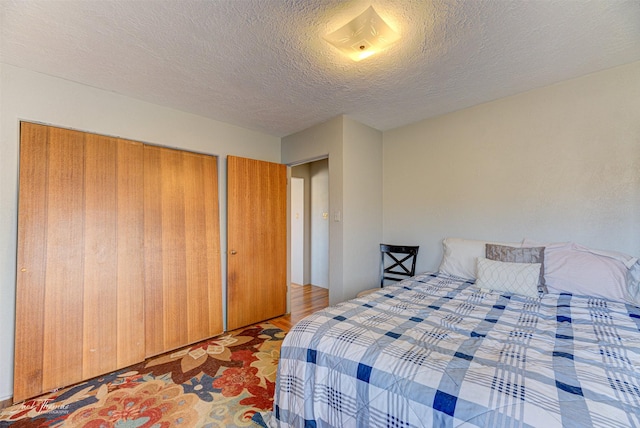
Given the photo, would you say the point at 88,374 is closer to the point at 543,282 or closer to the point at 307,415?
the point at 307,415

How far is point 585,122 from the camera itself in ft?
7.07

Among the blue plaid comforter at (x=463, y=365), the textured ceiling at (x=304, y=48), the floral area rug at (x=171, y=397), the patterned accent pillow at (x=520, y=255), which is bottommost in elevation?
the floral area rug at (x=171, y=397)

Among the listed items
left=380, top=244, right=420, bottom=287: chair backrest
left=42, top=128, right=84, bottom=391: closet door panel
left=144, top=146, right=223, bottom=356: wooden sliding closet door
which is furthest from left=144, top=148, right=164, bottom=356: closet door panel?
left=380, top=244, right=420, bottom=287: chair backrest

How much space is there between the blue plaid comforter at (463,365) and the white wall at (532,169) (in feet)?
2.51

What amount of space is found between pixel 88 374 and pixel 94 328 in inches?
14.1

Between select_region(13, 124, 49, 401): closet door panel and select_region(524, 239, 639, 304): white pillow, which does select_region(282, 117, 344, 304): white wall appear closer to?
select_region(524, 239, 639, 304): white pillow

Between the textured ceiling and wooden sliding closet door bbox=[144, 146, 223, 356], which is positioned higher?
the textured ceiling

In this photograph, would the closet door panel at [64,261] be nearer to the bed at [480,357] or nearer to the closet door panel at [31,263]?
the closet door panel at [31,263]

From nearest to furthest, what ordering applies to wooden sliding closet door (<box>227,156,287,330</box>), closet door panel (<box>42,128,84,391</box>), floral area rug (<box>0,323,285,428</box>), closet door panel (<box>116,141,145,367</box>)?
floral area rug (<box>0,323,285,428</box>)
closet door panel (<box>42,128,84,391</box>)
closet door panel (<box>116,141,145,367</box>)
wooden sliding closet door (<box>227,156,287,330</box>)

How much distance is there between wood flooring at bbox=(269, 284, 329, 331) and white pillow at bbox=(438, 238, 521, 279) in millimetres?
1888

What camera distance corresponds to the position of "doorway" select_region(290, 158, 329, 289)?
15.9ft

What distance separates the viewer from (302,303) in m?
3.97

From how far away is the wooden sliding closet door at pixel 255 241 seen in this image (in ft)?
9.96

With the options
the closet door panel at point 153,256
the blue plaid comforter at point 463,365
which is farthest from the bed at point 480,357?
the closet door panel at point 153,256
